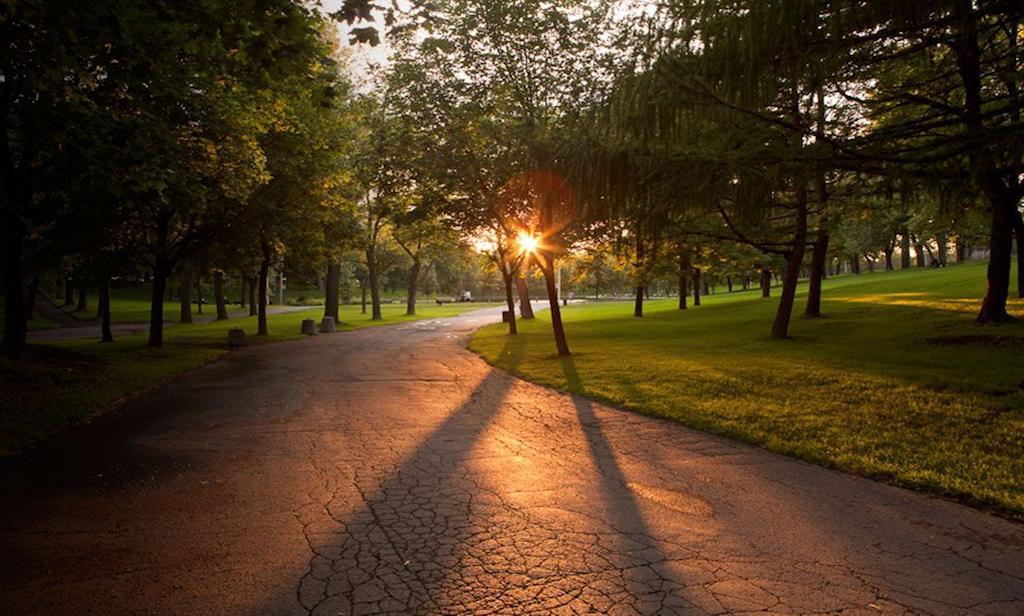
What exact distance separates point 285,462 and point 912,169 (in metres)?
8.13

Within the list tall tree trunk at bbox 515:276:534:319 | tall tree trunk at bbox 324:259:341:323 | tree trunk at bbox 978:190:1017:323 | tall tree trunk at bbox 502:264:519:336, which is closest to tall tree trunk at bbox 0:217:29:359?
tall tree trunk at bbox 502:264:519:336

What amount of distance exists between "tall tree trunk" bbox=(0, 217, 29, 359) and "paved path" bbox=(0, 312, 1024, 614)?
265 inches

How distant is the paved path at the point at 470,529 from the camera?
3166 mm

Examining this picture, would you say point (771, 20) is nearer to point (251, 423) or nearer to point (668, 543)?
point (668, 543)

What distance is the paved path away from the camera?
3166 millimetres

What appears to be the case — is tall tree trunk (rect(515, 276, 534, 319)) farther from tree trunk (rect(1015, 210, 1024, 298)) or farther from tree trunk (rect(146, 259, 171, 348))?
tree trunk (rect(1015, 210, 1024, 298))

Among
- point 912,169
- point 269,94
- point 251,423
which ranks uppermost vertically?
point 269,94

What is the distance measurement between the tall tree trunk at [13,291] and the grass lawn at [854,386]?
10882 mm

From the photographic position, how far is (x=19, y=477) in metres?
5.43

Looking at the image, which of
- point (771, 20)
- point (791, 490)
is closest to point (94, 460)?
point (791, 490)

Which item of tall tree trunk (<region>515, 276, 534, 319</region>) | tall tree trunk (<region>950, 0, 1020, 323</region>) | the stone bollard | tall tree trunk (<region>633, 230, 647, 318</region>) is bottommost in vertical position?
the stone bollard

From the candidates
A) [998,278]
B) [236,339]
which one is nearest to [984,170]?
[998,278]

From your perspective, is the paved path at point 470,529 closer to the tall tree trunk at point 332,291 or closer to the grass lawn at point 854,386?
the grass lawn at point 854,386

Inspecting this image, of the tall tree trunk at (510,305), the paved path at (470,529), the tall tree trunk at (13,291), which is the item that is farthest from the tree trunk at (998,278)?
the tall tree trunk at (13,291)
